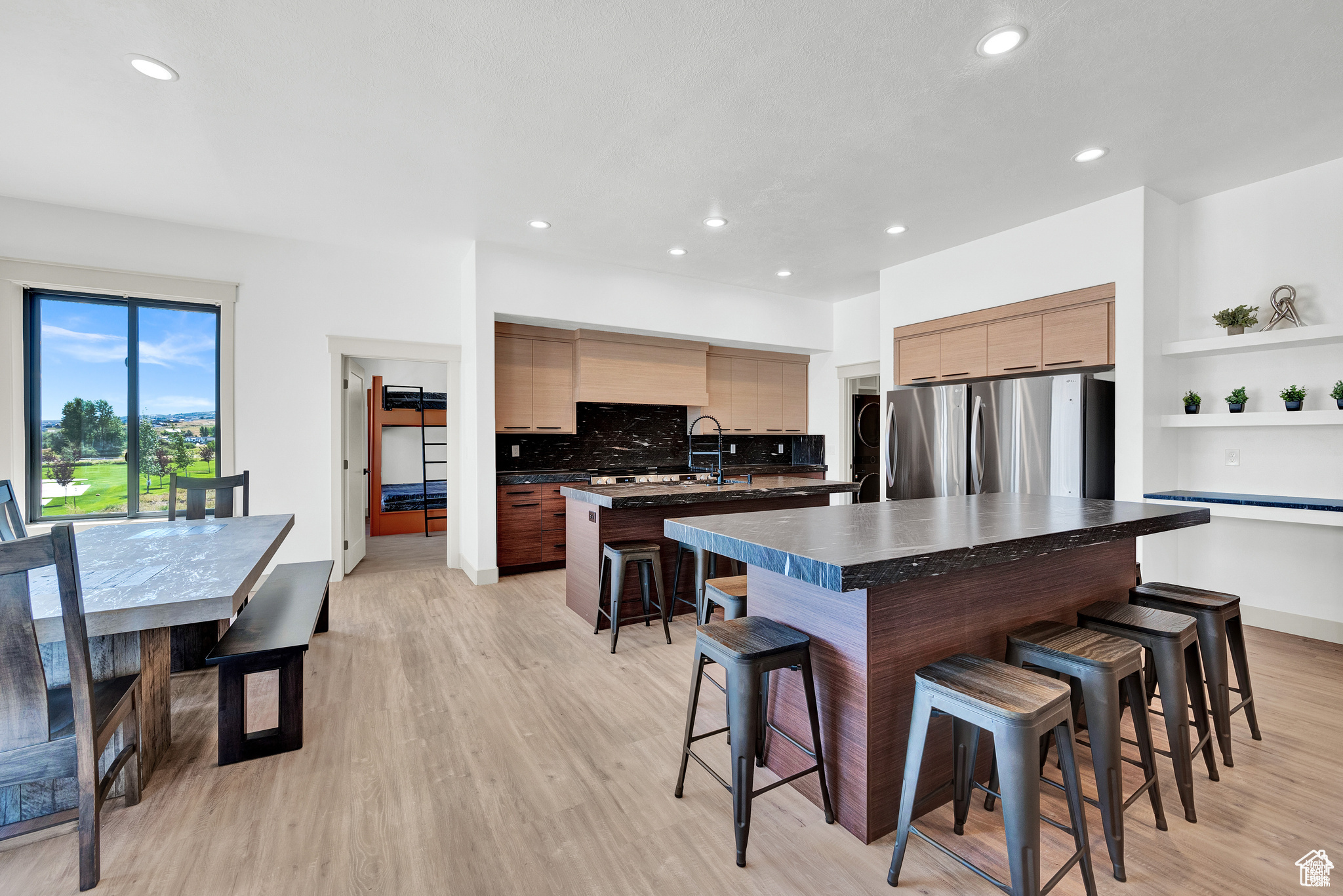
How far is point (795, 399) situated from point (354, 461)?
479 centimetres

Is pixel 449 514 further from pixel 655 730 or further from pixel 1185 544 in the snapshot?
pixel 1185 544

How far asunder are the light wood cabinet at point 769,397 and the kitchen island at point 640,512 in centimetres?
258

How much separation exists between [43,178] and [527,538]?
3.89m

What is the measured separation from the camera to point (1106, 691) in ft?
4.89

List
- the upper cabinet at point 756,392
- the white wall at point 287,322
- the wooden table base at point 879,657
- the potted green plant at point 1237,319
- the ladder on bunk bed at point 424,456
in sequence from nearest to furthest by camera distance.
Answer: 1. the wooden table base at point 879,657
2. the potted green plant at point 1237,319
3. the white wall at point 287,322
4. the upper cabinet at point 756,392
5. the ladder on bunk bed at point 424,456

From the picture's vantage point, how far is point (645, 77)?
2480mm

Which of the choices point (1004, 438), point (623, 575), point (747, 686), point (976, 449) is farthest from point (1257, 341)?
point (623, 575)

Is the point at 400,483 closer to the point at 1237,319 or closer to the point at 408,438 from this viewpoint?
the point at 408,438

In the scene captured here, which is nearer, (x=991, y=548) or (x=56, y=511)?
(x=991, y=548)

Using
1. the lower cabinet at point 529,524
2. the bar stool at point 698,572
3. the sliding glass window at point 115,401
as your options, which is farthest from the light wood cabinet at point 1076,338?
the sliding glass window at point 115,401

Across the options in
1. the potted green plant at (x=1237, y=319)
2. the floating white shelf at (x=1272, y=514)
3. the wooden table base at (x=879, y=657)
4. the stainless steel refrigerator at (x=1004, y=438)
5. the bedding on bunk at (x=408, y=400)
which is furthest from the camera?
the bedding on bunk at (x=408, y=400)

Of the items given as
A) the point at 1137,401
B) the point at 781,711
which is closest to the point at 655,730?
the point at 781,711

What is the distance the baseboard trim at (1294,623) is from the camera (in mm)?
3234

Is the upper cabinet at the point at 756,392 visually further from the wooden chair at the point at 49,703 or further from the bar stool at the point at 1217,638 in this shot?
the wooden chair at the point at 49,703
